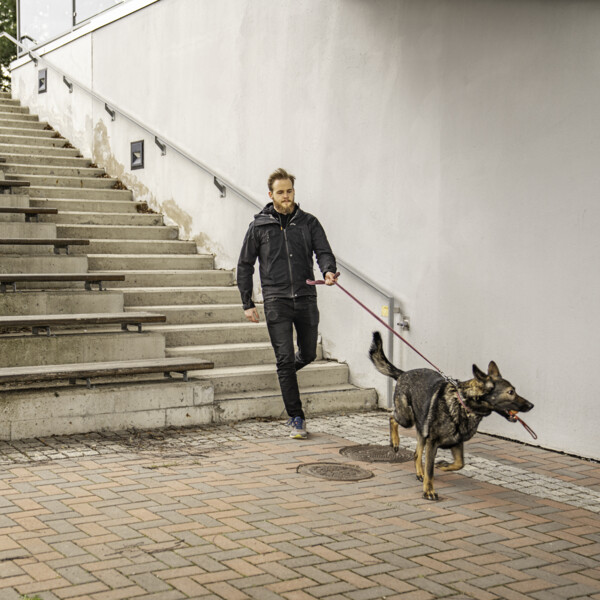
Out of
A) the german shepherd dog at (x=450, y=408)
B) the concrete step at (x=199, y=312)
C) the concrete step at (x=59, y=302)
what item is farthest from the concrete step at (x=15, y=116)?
the german shepherd dog at (x=450, y=408)

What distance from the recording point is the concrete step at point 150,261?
10.0 metres

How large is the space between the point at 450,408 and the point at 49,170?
28.8 ft

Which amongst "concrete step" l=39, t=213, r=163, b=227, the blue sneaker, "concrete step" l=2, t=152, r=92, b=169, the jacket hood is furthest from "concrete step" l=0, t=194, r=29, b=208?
the blue sneaker

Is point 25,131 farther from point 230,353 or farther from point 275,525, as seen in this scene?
point 275,525

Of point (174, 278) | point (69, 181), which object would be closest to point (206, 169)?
point (174, 278)

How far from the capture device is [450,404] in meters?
5.47

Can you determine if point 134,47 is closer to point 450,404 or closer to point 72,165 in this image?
point 72,165

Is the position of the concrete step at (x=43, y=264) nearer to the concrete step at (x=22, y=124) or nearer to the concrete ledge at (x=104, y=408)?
the concrete ledge at (x=104, y=408)

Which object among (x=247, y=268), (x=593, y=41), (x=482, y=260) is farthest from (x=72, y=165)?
(x=593, y=41)

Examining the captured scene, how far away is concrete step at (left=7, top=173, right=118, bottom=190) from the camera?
39.2 ft

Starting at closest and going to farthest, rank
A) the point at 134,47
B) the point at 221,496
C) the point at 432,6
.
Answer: the point at 221,496 → the point at 432,6 → the point at 134,47

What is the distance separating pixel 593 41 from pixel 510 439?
322 centimetres

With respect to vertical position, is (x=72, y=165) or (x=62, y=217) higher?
(x=72, y=165)

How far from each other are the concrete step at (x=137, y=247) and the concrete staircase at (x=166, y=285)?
12 mm
